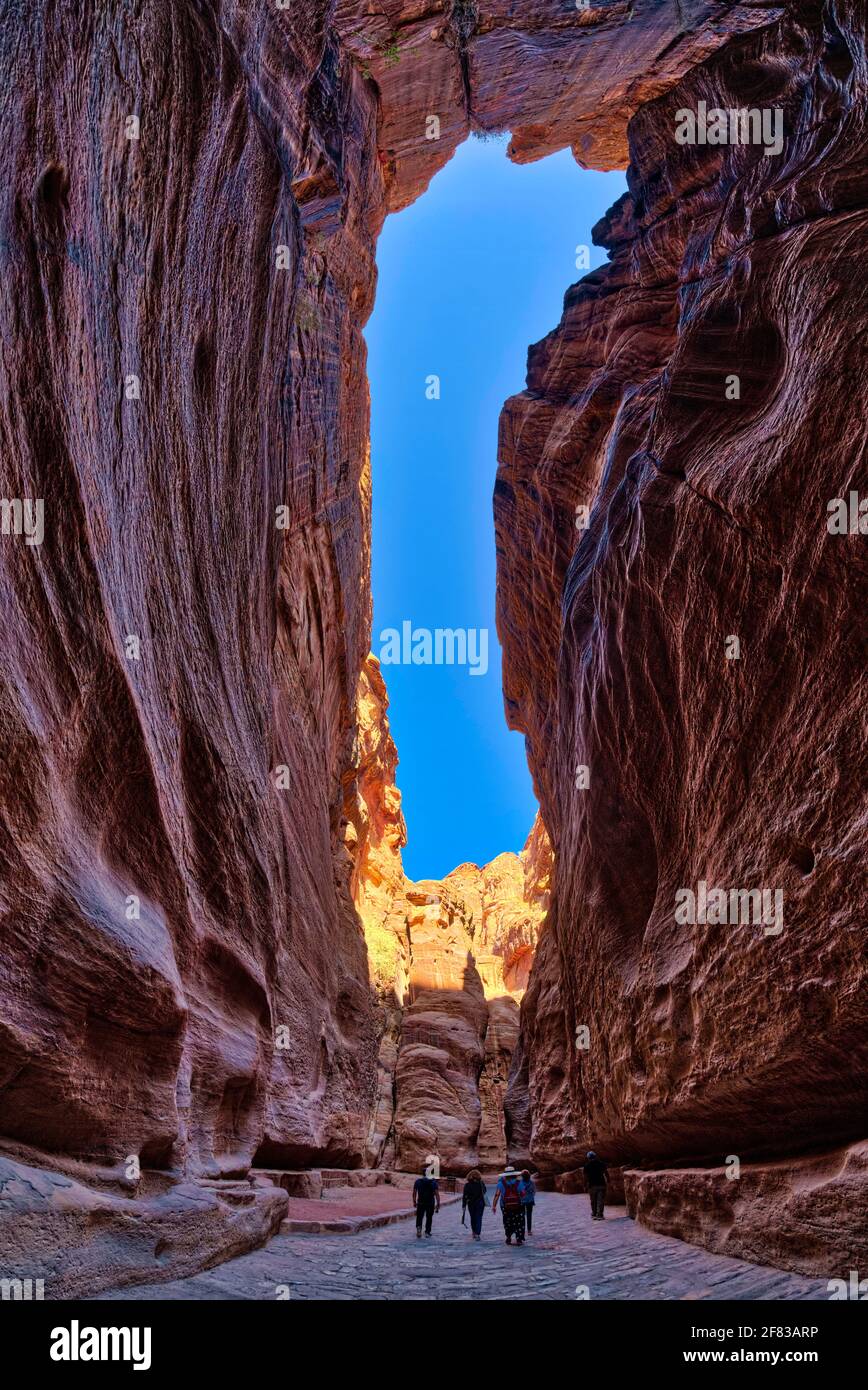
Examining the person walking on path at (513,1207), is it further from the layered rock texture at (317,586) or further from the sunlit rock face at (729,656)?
the layered rock texture at (317,586)

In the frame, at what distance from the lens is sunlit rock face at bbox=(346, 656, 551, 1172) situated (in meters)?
37.4

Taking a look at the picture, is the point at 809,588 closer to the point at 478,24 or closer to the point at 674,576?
the point at 674,576

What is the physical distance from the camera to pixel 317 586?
22.3 m

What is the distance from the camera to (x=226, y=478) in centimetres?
1362

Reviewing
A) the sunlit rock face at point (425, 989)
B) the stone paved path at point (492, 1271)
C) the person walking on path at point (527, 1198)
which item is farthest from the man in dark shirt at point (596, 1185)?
the sunlit rock face at point (425, 989)

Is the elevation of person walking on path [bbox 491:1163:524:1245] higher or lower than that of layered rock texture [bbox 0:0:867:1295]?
lower

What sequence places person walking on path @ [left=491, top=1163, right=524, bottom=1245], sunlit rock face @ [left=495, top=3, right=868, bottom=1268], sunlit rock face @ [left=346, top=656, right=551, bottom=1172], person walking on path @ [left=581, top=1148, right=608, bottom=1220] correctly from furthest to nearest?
sunlit rock face @ [left=346, top=656, right=551, bottom=1172] < person walking on path @ [left=581, top=1148, right=608, bottom=1220] < person walking on path @ [left=491, top=1163, right=524, bottom=1245] < sunlit rock face @ [left=495, top=3, right=868, bottom=1268]

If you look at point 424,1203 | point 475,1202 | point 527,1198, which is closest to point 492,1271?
point 527,1198

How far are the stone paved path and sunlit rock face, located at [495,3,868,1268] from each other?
2.36ft

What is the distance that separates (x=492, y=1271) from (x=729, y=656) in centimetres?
767

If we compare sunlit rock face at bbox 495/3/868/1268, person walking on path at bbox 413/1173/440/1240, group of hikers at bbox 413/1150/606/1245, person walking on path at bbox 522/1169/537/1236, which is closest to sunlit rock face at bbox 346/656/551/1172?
person walking on path at bbox 413/1173/440/1240

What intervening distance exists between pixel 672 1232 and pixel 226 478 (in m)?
13.0

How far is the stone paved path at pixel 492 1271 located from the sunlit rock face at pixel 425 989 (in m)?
17.0

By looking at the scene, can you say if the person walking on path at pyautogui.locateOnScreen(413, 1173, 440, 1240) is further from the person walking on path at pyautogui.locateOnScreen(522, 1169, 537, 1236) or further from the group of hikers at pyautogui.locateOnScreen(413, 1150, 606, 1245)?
the person walking on path at pyautogui.locateOnScreen(522, 1169, 537, 1236)
